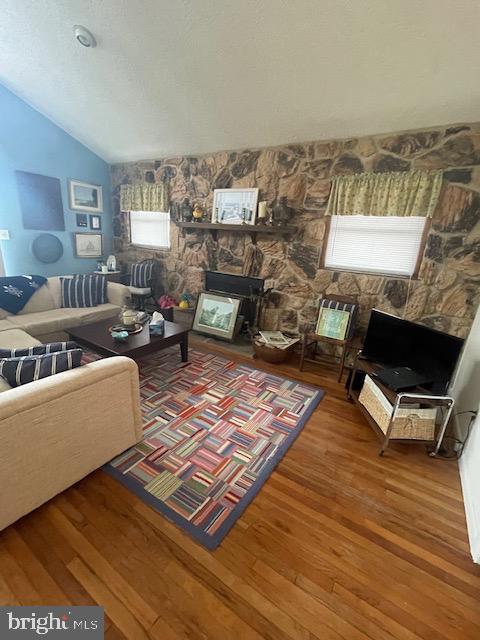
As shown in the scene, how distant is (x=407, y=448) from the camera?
1.94 metres

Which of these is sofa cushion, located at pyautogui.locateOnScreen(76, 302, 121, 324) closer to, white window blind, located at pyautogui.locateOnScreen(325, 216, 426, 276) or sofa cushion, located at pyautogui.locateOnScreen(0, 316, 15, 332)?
sofa cushion, located at pyautogui.locateOnScreen(0, 316, 15, 332)

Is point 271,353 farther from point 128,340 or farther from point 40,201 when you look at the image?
point 40,201

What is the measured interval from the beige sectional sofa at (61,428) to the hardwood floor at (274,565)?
146 millimetres

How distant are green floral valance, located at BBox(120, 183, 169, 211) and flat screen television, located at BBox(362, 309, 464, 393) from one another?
3.45 meters

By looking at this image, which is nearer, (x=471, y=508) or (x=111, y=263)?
(x=471, y=508)

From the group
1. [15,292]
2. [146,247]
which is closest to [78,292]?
[15,292]

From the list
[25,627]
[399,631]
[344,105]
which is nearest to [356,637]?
[399,631]

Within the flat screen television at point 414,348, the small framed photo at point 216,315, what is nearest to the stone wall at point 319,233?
the small framed photo at point 216,315

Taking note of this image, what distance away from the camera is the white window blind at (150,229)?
171 inches

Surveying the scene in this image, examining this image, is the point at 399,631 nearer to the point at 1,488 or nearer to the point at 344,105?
the point at 1,488

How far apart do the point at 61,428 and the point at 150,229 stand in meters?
3.85

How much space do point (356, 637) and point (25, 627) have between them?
120 cm

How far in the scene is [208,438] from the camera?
1.89 metres

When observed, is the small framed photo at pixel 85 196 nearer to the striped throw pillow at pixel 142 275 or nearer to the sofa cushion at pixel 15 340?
the striped throw pillow at pixel 142 275
